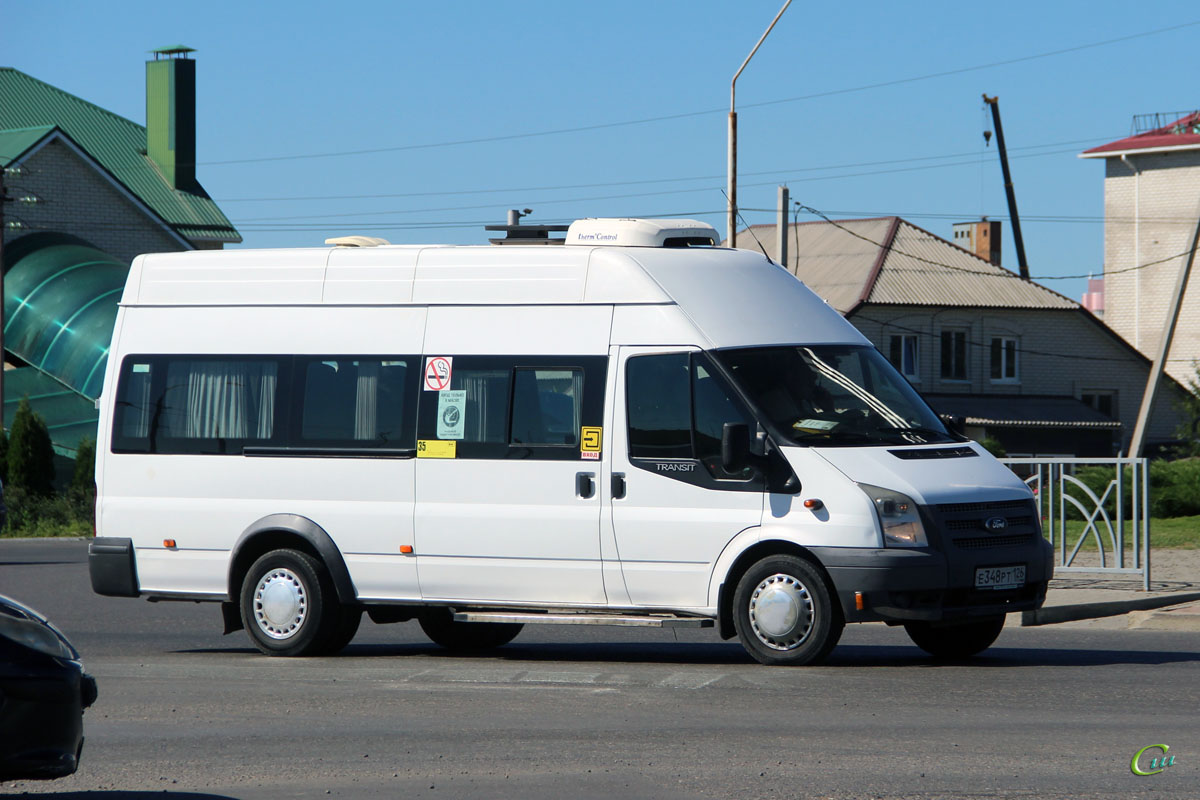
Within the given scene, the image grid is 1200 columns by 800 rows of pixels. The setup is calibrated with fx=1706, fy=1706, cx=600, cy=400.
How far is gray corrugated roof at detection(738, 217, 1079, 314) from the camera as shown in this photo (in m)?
61.2

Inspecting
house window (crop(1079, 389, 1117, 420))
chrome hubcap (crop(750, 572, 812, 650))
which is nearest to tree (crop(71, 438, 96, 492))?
chrome hubcap (crop(750, 572, 812, 650))

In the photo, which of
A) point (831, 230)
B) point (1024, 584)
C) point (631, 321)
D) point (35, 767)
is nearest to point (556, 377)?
point (631, 321)

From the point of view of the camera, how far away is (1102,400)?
216 ft

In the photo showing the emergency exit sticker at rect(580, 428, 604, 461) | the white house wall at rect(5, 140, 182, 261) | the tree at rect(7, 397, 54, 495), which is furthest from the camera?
the white house wall at rect(5, 140, 182, 261)

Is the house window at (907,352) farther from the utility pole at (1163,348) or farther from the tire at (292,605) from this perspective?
the tire at (292,605)

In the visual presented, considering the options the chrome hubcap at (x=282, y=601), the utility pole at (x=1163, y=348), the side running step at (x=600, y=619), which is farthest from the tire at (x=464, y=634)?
the utility pole at (x=1163, y=348)

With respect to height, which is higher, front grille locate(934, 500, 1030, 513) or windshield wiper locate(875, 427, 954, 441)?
windshield wiper locate(875, 427, 954, 441)

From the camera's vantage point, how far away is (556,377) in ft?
37.6

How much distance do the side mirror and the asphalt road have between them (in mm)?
1308

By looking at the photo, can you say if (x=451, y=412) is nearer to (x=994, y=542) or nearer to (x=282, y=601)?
(x=282, y=601)

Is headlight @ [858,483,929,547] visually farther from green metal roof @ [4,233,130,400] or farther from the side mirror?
green metal roof @ [4,233,130,400]

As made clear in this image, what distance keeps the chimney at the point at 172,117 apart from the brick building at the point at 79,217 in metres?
0.03

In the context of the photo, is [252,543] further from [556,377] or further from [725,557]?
[725,557]

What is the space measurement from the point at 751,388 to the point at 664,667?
6.41 ft
